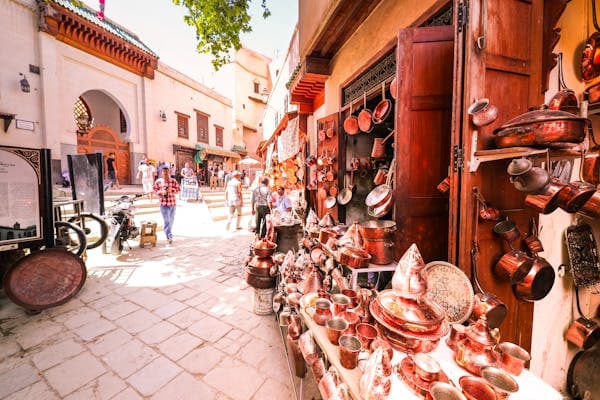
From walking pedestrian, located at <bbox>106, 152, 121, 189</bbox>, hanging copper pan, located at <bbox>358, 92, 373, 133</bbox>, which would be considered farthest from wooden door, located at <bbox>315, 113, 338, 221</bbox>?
walking pedestrian, located at <bbox>106, 152, 121, 189</bbox>

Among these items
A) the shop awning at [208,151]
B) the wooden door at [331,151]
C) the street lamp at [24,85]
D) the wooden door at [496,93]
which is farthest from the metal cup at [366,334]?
the shop awning at [208,151]

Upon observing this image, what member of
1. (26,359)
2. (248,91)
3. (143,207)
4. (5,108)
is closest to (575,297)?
(26,359)

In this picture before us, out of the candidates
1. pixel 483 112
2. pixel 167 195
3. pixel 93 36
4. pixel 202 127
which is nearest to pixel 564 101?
pixel 483 112

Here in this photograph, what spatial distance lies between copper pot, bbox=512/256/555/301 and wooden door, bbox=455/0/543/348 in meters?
0.12

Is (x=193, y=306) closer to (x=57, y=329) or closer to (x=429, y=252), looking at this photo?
(x=57, y=329)

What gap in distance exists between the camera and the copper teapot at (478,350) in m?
1.22

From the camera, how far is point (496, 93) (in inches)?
65.9

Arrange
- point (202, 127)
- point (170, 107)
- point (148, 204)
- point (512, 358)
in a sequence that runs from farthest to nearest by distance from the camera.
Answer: point (202, 127)
point (170, 107)
point (148, 204)
point (512, 358)

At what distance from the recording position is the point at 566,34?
2.15 m

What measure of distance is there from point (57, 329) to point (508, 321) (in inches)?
200

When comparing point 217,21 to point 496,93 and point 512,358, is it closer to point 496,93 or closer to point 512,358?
point 496,93

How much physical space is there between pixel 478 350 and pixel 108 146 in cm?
1661

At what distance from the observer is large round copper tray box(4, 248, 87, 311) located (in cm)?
316

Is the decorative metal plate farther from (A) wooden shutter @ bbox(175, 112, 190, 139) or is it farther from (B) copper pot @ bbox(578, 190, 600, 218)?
(A) wooden shutter @ bbox(175, 112, 190, 139)
